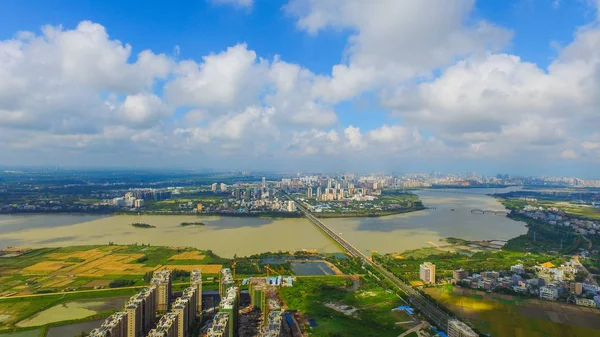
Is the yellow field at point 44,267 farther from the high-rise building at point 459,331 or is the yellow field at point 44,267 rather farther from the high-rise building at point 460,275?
the high-rise building at point 460,275

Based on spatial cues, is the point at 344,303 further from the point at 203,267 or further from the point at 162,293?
the point at 203,267

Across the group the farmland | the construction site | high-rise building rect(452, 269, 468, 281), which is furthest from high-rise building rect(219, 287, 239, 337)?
high-rise building rect(452, 269, 468, 281)

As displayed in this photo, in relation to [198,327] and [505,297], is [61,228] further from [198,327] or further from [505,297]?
[505,297]

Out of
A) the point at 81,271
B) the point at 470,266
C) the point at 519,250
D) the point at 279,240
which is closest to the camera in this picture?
the point at 81,271

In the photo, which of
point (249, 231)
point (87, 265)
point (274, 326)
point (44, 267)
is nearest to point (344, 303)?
point (274, 326)

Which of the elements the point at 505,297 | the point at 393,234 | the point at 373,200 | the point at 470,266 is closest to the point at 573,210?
the point at 373,200

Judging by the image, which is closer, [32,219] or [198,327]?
[198,327]
